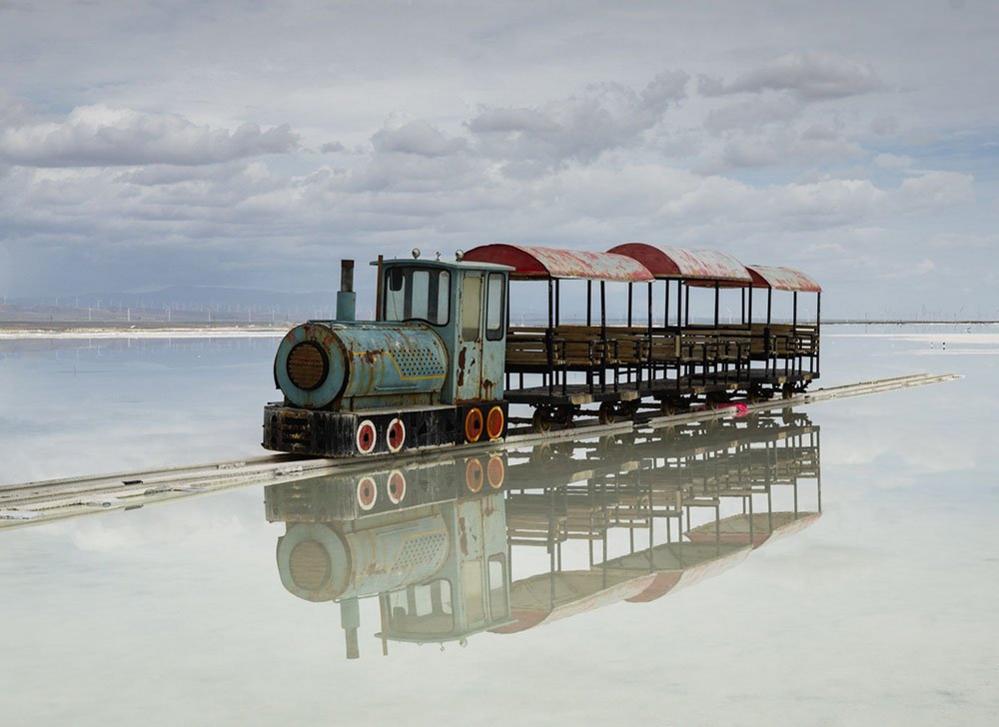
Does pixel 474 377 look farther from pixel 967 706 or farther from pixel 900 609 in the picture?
pixel 967 706

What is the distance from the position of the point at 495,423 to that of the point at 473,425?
2.16 ft

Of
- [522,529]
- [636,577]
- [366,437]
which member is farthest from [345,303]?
[636,577]

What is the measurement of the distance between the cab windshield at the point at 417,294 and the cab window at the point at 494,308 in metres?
0.98

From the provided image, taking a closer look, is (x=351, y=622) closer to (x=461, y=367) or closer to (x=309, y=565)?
(x=309, y=565)

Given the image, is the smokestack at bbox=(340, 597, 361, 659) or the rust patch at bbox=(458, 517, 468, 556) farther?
the rust patch at bbox=(458, 517, 468, 556)

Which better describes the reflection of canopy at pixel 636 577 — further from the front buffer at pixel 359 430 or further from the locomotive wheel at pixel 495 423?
the locomotive wheel at pixel 495 423

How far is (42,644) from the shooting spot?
7934mm

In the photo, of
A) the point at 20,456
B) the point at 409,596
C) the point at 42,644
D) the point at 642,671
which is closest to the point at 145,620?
the point at 42,644

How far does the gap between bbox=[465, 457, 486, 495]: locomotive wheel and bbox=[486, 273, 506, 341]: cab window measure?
2.50 meters

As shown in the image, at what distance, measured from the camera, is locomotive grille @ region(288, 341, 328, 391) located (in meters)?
17.3

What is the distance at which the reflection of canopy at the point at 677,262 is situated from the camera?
86.6 feet

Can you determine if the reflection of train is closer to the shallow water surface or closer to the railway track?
the shallow water surface

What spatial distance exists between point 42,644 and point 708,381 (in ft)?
74.6

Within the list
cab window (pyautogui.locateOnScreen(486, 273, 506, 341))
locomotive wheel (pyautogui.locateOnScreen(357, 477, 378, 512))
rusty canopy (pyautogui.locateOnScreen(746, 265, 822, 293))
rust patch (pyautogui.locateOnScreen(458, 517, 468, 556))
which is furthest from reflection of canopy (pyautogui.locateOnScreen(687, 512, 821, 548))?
rusty canopy (pyautogui.locateOnScreen(746, 265, 822, 293))
